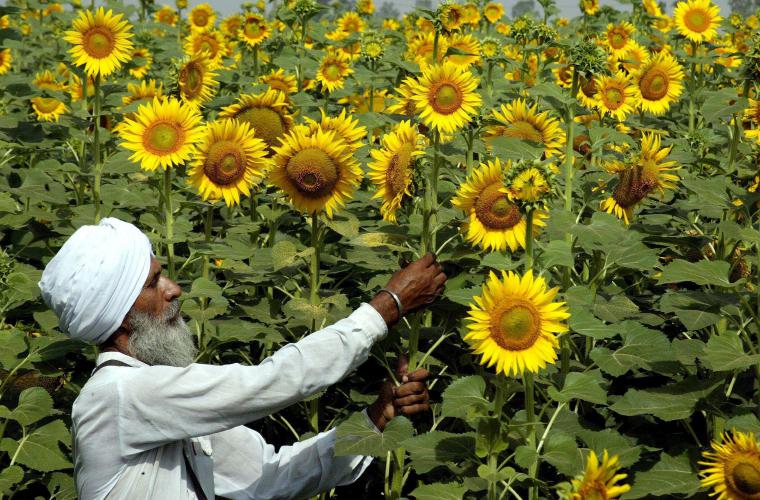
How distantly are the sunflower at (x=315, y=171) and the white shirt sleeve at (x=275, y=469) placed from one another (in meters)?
0.87

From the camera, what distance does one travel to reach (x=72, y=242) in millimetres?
3109

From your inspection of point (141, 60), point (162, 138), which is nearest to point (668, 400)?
point (162, 138)

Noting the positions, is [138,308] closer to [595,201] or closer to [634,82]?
[595,201]

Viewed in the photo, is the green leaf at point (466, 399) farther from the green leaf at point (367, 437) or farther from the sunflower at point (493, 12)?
the sunflower at point (493, 12)

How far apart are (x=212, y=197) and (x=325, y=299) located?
70cm

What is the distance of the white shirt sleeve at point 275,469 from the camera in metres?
3.57

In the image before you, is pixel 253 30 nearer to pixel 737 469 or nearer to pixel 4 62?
pixel 4 62

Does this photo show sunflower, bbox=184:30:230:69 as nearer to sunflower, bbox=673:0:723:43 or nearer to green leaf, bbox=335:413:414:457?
sunflower, bbox=673:0:723:43

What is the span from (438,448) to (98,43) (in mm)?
3249

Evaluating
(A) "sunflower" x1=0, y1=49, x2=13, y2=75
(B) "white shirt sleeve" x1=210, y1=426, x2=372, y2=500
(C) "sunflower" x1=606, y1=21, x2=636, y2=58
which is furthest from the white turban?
(A) "sunflower" x1=0, y1=49, x2=13, y2=75

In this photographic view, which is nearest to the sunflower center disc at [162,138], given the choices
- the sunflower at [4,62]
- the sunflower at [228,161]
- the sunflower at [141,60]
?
the sunflower at [228,161]

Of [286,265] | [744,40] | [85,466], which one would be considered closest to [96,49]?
[286,265]

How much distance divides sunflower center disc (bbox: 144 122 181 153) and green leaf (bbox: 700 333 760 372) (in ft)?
7.38

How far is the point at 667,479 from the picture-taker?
10.3ft
